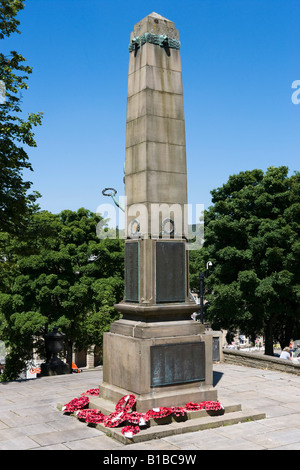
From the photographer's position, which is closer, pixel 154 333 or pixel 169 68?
pixel 154 333

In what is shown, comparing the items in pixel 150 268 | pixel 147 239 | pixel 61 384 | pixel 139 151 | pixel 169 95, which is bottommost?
pixel 61 384

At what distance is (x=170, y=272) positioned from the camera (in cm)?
930

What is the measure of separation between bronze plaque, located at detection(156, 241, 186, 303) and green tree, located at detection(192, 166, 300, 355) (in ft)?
50.0

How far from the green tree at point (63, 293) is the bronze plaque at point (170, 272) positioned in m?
18.1

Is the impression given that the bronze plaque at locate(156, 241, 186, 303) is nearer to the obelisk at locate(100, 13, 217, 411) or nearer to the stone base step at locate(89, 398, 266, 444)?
the obelisk at locate(100, 13, 217, 411)

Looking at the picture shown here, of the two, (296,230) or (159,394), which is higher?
(296,230)

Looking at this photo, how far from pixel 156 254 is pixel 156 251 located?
60 mm

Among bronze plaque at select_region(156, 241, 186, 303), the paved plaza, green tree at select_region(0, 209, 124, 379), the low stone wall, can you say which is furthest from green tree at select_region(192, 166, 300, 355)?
bronze plaque at select_region(156, 241, 186, 303)

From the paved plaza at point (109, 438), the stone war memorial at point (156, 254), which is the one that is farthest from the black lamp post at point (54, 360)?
the stone war memorial at point (156, 254)

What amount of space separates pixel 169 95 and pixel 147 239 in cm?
310
